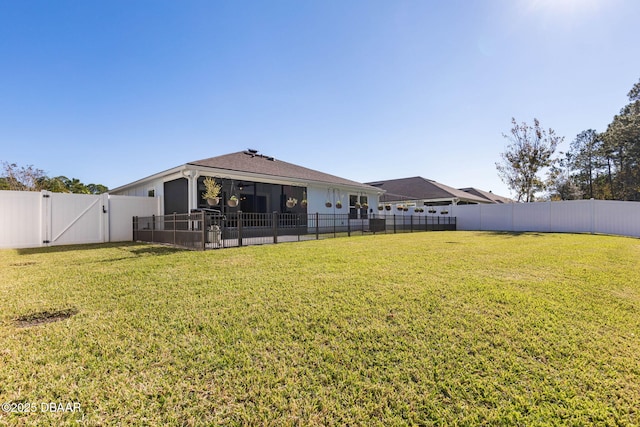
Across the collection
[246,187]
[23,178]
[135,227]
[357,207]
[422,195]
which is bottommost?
[135,227]

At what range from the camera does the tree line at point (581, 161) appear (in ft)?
67.3

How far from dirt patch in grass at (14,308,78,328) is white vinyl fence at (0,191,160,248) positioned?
8.96 metres

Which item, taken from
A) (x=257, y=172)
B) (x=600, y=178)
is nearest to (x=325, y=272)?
(x=257, y=172)

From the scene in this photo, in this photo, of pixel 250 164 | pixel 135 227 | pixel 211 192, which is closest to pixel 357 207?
pixel 250 164

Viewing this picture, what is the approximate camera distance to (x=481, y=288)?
3.56 metres

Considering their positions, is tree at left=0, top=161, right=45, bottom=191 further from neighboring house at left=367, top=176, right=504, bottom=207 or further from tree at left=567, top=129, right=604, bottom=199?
tree at left=567, top=129, right=604, bottom=199

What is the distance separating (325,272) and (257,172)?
7.81 m

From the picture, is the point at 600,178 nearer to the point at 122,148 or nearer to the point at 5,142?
the point at 122,148

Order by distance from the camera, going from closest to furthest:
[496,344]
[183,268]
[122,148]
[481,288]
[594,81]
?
1. [496,344]
2. [481,288]
3. [183,268]
4. [594,81]
5. [122,148]

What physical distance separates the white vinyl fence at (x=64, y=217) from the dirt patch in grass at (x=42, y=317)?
8.96 metres

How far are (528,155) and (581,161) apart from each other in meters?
20.3

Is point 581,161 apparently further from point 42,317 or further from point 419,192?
point 42,317

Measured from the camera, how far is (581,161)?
108 feet

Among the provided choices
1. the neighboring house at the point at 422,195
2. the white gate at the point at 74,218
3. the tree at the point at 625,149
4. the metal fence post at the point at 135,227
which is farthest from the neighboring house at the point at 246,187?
the tree at the point at 625,149
